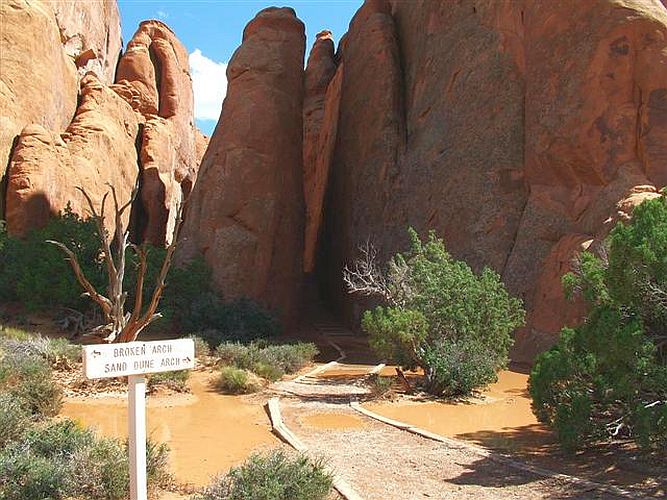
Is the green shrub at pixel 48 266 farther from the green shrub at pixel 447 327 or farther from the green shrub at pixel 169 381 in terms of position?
the green shrub at pixel 447 327

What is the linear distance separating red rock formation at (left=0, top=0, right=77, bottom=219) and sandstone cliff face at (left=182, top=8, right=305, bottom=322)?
6.42m

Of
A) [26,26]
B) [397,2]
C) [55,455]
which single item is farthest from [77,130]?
[55,455]

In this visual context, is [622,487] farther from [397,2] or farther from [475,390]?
[397,2]

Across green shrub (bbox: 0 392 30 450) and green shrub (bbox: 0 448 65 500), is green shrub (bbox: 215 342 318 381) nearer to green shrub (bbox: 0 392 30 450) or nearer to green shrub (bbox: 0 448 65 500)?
green shrub (bbox: 0 392 30 450)

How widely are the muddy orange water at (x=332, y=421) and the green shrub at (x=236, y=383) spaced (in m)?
2.53

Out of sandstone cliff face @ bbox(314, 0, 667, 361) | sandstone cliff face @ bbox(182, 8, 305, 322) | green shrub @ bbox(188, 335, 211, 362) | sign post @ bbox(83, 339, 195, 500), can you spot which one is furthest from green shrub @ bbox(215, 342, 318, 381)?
sign post @ bbox(83, 339, 195, 500)

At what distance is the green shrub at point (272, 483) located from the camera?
18.3ft

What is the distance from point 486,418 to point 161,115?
99.5 feet

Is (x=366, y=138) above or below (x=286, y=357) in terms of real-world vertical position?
above

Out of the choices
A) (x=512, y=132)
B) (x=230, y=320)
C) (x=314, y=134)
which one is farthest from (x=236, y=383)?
(x=314, y=134)

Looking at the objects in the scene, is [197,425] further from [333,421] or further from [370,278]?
[370,278]

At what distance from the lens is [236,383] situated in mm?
12992

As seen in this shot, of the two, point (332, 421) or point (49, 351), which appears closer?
point (332, 421)

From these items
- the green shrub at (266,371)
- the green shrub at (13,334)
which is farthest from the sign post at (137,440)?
the green shrub at (13,334)
